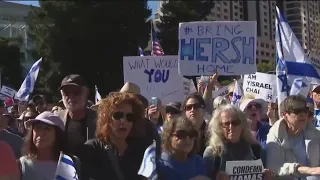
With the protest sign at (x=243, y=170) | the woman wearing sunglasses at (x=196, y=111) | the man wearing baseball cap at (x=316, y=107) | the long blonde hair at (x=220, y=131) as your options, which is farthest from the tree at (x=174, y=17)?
the protest sign at (x=243, y=170)

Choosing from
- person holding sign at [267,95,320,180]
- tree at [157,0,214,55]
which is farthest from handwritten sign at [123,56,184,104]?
tree at [157,0,214,55]

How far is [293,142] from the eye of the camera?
3812 mm

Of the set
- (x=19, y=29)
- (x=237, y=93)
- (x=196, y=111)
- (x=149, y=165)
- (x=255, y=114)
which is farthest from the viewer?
(x=19, y=29)

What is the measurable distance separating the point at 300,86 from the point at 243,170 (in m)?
2.75

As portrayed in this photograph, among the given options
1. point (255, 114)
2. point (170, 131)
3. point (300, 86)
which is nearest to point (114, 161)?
point (170, 131)

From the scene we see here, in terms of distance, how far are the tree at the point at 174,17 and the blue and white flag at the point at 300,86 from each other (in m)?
27.1

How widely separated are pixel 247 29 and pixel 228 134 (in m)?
3.14

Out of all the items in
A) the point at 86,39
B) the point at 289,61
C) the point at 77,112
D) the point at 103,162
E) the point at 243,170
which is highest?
the point at 86,39

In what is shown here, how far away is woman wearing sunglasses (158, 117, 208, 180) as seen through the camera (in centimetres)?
337

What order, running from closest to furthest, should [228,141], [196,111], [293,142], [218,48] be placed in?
[228,141] < [293,142] < [196,111] < [218,48]

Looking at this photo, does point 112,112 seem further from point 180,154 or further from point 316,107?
point 316,107

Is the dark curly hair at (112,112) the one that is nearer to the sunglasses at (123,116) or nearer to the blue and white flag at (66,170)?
the sunglasses at (123,116)

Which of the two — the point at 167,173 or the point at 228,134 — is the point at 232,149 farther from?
the point at 167,173

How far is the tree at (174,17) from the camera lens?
33562 mm
